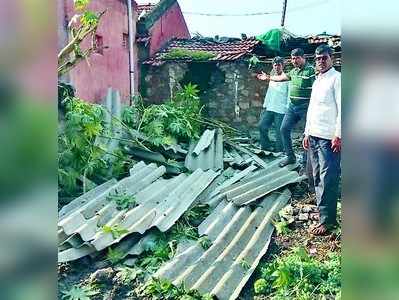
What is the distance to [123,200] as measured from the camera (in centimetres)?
368

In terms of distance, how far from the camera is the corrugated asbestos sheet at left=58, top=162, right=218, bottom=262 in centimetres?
309

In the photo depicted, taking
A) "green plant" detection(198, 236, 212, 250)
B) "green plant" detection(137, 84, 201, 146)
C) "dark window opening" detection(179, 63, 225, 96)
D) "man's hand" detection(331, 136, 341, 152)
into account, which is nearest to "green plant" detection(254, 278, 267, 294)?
"green plant" detection(198, 236, 212, 250)

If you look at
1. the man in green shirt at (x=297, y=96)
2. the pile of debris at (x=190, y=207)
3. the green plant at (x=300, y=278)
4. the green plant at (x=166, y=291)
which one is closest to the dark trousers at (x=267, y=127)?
the pile of debris at (x=190, y=207)

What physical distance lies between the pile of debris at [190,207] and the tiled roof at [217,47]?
1814mm

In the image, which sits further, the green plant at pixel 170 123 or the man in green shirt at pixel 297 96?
the green plant at pixel 170 123

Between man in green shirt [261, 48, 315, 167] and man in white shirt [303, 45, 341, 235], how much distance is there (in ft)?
2.35

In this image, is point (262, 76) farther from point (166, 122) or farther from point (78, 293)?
point (78, 293)

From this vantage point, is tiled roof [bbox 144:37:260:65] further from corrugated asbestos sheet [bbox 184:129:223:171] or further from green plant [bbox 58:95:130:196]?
green plant [bbox 58:95:130:196]

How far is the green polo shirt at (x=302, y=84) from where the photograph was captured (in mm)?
3844

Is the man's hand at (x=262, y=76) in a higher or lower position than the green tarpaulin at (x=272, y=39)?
lower

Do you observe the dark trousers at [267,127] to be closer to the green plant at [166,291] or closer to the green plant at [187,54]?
the green plant at [187,54]

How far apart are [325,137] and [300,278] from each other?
2.90 ft
